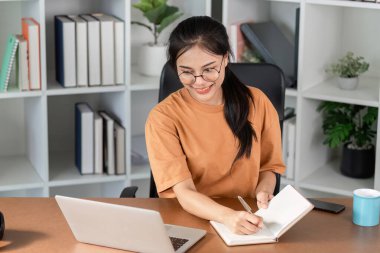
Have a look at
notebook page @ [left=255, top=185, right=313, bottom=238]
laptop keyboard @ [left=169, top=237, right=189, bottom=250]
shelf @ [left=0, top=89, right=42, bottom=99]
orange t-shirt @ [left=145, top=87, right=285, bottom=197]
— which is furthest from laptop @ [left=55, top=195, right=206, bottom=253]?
shelf @ [left=0, top=89, right=42, bottom=99]

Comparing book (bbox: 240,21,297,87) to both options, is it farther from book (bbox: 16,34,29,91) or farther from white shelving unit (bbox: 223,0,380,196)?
book (bbox: 16,34,29,91)

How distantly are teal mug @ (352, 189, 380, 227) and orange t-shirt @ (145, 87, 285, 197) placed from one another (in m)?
0.40

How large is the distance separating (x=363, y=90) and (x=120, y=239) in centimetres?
179

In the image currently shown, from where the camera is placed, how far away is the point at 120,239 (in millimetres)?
2035

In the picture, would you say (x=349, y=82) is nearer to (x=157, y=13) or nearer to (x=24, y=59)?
(x=157, y=13)

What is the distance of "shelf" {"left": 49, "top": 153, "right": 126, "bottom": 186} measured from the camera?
11.6ft

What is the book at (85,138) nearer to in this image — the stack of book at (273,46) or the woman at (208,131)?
the stack of book at (273,46)

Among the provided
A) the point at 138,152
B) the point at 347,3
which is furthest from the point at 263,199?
the point at 138,152

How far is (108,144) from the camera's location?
3.58 meters

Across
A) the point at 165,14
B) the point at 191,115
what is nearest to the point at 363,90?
the point at 165,14

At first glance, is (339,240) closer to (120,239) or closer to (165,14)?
(120,239)

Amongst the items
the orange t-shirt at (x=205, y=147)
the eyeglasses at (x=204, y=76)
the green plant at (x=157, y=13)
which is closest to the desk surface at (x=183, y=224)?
the orange t-shirt at (x=205, y=147)

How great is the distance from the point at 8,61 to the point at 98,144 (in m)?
0.56

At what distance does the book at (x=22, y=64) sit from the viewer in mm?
3309
